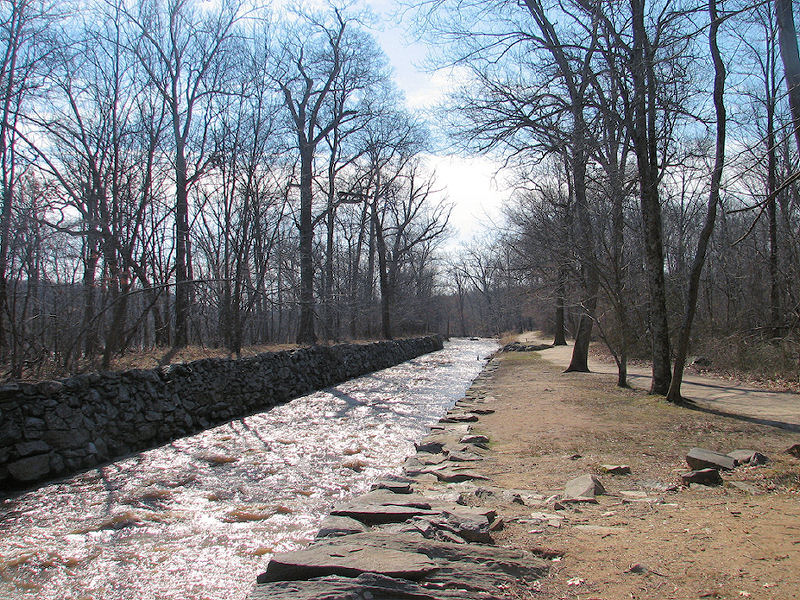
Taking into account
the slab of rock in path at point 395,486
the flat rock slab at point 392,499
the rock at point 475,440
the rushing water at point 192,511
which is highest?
the flat rock slab at point 392,499

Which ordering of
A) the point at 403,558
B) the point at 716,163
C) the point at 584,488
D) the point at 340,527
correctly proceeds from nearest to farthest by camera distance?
1. the point at 403,558
2. the point at 340,527
3. the point at 584,488
4. the point at 716,163

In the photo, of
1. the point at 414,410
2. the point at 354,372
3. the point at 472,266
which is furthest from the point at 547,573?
the point at 472,266

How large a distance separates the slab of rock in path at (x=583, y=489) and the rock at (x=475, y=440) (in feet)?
7.66

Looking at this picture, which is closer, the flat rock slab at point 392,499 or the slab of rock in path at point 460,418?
the flat rock slab at point 392,499

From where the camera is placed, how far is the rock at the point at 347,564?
9.25ft

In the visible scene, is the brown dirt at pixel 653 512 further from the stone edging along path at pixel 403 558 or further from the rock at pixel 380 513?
the rock at pixel 380 513

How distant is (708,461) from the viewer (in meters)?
4.84


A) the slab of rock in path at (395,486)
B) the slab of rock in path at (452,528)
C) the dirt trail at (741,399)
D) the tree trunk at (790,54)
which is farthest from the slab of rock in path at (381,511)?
the tree trunk at (790,54)

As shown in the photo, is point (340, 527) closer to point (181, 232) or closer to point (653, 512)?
point (653, 512)

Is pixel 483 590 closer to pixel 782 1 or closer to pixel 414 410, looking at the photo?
pixel 782 1

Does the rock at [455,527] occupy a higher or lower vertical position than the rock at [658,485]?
higher

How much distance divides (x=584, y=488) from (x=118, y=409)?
6.47m

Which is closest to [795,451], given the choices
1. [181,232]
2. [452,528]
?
[452,528]

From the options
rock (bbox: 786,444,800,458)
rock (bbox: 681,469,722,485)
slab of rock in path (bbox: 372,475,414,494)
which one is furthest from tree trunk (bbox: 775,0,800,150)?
slab of rock in path (bbox: 372,475,414,494)
